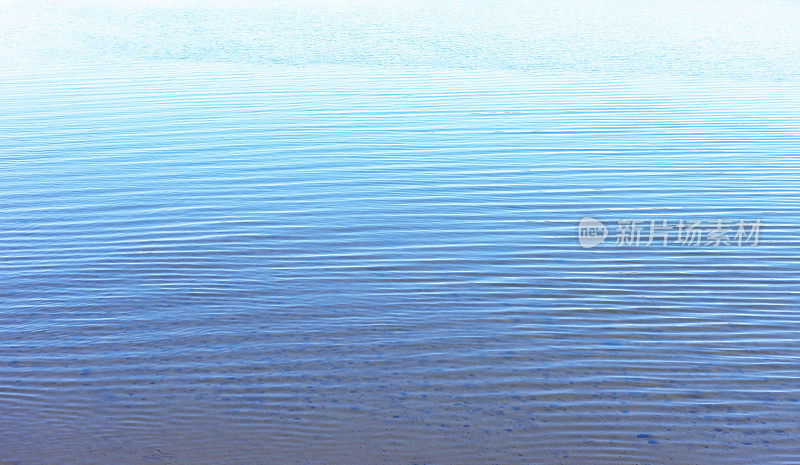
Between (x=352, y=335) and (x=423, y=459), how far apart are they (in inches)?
50.0

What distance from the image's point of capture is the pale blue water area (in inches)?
156

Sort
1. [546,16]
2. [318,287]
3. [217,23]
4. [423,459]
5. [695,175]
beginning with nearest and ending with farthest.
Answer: [423,459]
[318,287]
[695,175]
[217,23]
[546,16]

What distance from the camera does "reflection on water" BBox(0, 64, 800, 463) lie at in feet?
13.0

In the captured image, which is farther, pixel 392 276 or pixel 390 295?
pixel 392 276

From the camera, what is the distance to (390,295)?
5371 mm

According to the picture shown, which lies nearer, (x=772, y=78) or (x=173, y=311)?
(x=173, y=311)

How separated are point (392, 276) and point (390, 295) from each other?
0.31 meters

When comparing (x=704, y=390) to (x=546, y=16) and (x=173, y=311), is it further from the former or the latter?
(x=546, y=16)

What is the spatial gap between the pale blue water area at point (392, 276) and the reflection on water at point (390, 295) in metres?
0.02

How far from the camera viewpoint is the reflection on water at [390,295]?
395 cm

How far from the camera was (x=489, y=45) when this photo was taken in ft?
56.3

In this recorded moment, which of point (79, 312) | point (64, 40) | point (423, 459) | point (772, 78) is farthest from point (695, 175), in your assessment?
point (64, 40)

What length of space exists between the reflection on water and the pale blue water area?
2 cm

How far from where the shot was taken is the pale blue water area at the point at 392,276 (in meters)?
3.97
